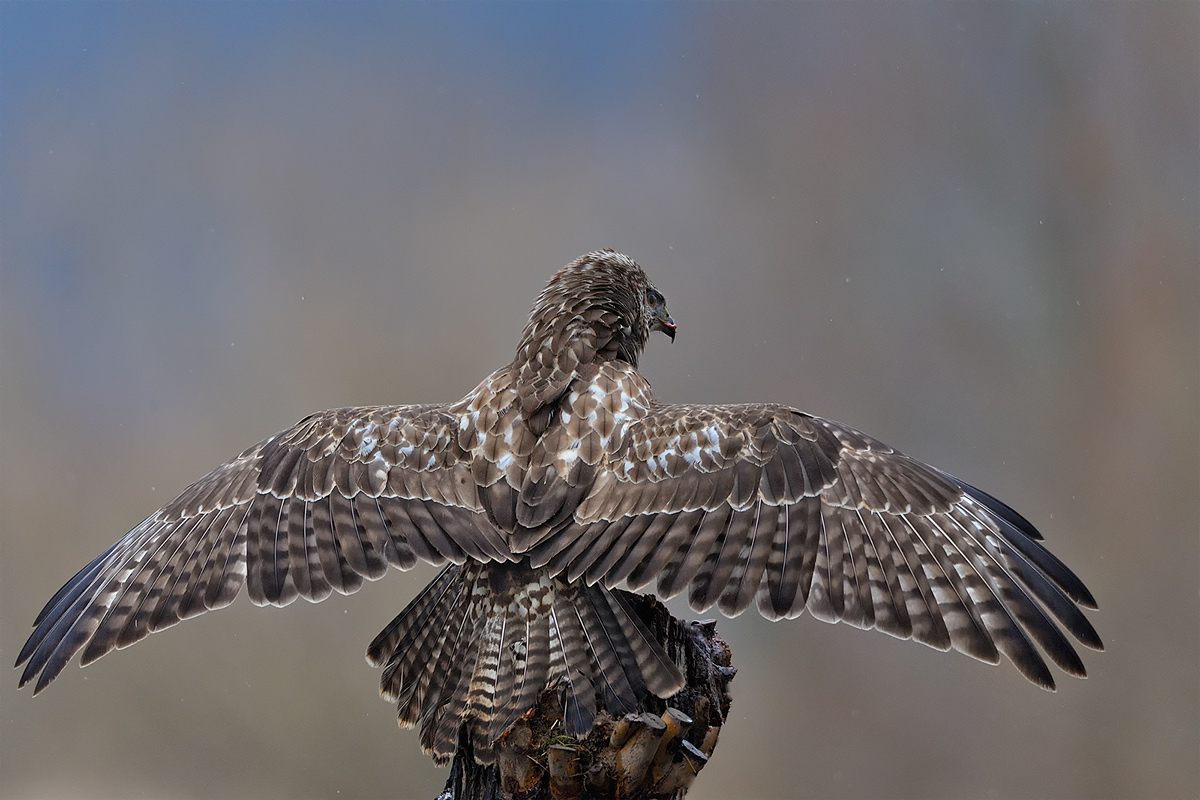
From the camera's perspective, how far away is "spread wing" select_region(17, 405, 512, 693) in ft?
8.87

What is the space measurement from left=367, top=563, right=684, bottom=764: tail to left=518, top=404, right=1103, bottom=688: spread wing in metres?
0.13

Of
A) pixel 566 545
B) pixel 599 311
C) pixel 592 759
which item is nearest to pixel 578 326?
pixel 599 311

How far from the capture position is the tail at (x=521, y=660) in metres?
2.42

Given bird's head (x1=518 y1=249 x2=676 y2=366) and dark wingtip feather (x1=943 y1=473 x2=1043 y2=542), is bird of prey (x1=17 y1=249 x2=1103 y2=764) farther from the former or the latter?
Result: bird's head (x1=518 y1=249 x2=676 y2=366)

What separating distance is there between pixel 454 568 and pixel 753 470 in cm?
97

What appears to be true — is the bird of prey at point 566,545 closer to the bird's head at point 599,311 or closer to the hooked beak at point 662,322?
the bird's head at point 599,311

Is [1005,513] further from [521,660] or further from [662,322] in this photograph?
[662,322]

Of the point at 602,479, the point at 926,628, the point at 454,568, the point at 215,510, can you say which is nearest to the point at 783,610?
the point at 926,628

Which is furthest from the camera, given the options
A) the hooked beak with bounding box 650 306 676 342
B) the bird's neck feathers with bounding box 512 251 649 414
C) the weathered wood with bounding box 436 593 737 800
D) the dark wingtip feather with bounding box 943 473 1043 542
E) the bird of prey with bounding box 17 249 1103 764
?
the hooked beak with bounding box 650 306 676 342

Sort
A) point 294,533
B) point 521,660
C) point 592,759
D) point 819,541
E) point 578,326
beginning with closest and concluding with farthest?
point 592,759 → point 521,660 → point 819,541 → point 294,533 → point 578,326

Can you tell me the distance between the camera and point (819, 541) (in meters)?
2.62

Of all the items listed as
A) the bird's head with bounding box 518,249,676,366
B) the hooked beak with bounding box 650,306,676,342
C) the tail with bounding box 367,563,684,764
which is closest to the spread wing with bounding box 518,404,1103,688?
the tail with bounding box 367,563,684,764

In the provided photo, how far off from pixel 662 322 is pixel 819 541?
1.42 meters

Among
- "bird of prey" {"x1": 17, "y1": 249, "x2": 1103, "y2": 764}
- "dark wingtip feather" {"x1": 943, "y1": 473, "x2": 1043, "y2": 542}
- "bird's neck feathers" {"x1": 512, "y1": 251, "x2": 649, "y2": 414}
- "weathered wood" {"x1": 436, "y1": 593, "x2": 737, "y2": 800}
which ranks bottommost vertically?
"weathered wood" {"x1": 436, "y1": 593, "x2": 737, "y2": 800}
